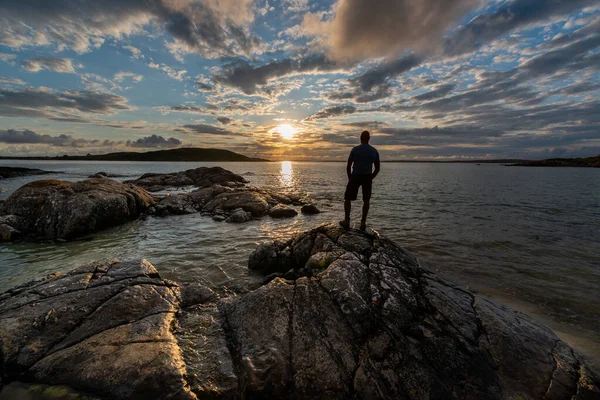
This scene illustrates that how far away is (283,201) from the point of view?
2595 centimetres

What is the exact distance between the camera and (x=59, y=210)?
46.0ft

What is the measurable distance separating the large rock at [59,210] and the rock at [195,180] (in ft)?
76.0

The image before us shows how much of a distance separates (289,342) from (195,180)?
45115mm

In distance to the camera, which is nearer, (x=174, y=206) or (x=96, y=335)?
(x=96, y=335)

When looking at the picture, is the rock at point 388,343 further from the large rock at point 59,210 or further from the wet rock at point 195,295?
the large rock at point 59,210

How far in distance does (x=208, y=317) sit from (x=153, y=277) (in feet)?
8.16

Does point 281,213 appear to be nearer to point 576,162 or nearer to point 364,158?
point 364,158

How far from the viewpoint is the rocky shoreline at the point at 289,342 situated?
428 cm

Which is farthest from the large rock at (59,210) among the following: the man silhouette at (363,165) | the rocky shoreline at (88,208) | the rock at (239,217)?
the man silhouette at (363,165)

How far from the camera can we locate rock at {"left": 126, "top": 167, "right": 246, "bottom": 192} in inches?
1593

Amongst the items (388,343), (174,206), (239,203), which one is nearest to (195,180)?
(174,206)

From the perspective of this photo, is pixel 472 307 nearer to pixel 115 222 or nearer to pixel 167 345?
pixel 167 345

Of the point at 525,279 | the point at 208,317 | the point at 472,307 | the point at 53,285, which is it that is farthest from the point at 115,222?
the point at 525,279

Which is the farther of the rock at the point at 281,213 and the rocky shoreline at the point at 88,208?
the rock at the point at 281,213
